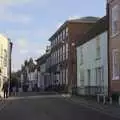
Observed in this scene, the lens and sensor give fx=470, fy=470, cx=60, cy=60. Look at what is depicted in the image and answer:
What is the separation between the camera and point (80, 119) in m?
21.6

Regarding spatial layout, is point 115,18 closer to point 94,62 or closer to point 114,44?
point 114,44

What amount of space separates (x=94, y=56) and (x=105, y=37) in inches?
216

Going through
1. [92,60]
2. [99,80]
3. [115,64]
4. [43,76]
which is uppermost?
[43,76]

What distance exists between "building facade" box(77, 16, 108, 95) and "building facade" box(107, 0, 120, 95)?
1.58 meters

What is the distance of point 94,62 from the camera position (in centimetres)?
4516

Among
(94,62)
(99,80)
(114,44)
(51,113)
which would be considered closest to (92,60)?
(94,62)

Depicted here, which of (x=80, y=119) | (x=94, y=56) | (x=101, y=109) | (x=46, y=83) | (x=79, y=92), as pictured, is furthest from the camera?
(x=46, y=83)

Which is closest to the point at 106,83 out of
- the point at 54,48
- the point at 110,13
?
the point at 110,13

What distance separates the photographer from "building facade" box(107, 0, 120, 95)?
3606 centimetres

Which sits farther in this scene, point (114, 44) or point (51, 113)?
point (114, 44)

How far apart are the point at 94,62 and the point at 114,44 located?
8.22 m

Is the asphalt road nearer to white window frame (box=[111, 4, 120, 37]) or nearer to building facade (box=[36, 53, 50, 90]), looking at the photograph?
white window frame (box=[111, 4, 120, 37])

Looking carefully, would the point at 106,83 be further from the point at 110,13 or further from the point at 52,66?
the point at 52,66

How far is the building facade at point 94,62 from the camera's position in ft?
133
